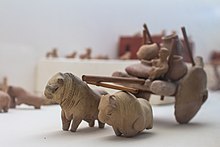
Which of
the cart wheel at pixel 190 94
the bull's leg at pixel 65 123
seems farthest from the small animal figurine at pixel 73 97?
the cart wheel at pixel 190 94

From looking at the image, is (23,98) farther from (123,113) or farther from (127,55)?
(127,55)

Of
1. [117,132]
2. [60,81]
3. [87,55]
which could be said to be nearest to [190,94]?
[117,132]

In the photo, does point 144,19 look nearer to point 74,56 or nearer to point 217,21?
point 217,21

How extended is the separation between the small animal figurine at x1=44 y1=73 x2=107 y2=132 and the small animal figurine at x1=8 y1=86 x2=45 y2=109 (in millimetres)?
531

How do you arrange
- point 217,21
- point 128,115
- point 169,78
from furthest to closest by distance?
point 217,21
point 169,78
point 128,115

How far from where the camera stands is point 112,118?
994mm

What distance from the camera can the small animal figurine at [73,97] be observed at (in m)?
1.02

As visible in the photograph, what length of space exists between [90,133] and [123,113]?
0.14 metres

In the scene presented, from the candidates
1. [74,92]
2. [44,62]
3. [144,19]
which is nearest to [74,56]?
[44,62]

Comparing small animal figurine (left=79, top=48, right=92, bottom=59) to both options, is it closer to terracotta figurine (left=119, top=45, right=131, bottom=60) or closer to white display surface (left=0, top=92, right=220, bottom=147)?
terracotta figurine (left=119, top=45, right=131, bottom=60)

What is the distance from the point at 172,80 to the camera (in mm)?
1317

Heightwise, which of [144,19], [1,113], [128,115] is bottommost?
[1,113]

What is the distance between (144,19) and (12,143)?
7.68 ft

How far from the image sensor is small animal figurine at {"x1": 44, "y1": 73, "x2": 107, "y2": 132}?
102 centimetres
